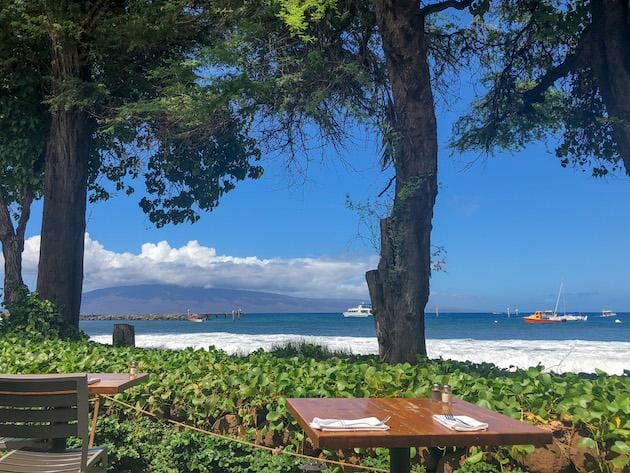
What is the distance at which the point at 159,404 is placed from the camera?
6.14 m

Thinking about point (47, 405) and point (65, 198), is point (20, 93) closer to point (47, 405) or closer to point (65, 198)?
point (65, 198)

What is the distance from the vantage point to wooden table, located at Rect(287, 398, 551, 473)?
9.65 feet

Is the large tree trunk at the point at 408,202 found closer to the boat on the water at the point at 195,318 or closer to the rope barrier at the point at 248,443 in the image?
the rope barrier at the point at 248,443

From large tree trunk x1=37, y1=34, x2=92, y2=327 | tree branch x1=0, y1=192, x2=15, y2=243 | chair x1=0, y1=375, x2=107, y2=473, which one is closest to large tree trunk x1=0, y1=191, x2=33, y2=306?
tree branch x1=0, y1=192, x2=15, y2=243

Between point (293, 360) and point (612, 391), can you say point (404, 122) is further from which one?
point (612, 391)

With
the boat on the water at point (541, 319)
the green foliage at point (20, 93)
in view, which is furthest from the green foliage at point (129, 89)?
the boat on the water at point (541, 319)

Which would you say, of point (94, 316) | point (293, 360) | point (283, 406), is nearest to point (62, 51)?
point (293, 360)

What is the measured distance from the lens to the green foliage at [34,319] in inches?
466

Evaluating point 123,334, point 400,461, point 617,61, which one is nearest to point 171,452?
point 400,461

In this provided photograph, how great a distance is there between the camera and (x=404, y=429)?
10.1 ft

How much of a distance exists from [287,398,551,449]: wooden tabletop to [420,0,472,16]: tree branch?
664cm

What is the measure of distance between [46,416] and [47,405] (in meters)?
0.11

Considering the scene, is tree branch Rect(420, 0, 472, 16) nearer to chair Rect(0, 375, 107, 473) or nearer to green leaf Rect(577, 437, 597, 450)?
green leaf Rect(577, 437, 597, 450)

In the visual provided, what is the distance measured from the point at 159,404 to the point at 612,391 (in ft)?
13.3
